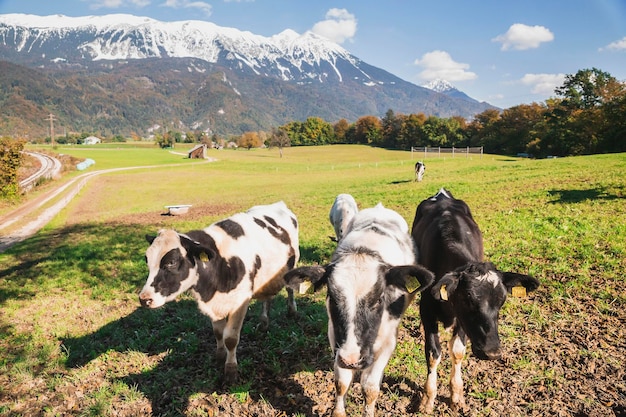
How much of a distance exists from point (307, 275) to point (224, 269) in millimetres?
2151

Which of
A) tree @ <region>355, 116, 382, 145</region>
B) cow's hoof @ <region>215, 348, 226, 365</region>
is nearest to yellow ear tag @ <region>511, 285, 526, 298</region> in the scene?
cow's hoof @ <region>215, 348, 226, 365</region>

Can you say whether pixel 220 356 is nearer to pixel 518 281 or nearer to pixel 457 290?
pixel 457 290

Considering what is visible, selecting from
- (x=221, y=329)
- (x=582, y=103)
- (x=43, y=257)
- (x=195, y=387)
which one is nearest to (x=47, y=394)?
(x=195, y=387)

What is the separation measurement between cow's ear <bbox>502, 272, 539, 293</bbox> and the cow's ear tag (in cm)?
105

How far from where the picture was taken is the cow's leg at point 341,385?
4.52 m

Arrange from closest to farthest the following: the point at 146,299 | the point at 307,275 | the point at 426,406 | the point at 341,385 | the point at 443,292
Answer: the point at 443,292
the point at 307,275
the point at 341,385
the point at 426,406
the point at 146,299

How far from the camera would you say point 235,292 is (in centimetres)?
603

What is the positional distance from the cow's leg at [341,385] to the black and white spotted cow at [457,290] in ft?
4.12

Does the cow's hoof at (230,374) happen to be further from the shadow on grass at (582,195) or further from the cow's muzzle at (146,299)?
the shadow on grass at (582,195)

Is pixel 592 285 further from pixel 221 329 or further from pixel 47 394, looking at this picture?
pixel 47 394

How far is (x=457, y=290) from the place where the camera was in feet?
14.2

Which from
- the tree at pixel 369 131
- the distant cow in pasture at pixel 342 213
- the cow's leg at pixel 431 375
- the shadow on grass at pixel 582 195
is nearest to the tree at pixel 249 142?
the tree at pixel 369 131

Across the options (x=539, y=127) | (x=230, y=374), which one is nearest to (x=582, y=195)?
(x=230, y=374)

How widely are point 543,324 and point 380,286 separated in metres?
4.44
